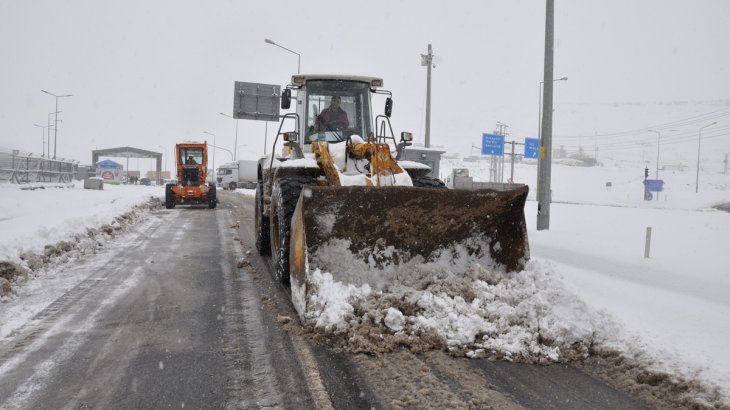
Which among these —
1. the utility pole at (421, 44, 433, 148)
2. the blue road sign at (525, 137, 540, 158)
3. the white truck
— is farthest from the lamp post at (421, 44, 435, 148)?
the white truck

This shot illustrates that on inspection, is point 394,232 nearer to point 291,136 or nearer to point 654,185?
point 291,136

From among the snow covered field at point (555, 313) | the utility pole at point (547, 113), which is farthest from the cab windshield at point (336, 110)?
the utility pole at point (547, 113)

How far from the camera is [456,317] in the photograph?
4.07 m

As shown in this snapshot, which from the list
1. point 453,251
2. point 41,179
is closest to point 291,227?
point 453,251

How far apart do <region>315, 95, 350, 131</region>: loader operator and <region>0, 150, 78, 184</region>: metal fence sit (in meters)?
27.5

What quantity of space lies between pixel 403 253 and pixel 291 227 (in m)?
1.14

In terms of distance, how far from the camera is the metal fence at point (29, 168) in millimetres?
27783

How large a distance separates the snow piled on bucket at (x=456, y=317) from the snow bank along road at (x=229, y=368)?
0.44ft

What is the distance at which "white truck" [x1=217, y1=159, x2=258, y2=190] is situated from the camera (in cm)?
4822

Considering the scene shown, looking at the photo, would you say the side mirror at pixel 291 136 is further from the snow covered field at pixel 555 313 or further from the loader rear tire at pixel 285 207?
the snow covered field at pixel 555 313

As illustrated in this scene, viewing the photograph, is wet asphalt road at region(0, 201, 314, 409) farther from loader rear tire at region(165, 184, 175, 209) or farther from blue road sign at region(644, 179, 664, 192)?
blue road sign at region(644, 179, 664, 192)

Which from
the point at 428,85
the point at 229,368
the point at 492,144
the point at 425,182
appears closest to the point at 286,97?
the point at 425,182

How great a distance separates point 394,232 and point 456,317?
3.43 feet

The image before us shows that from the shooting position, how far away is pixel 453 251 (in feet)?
16.1
